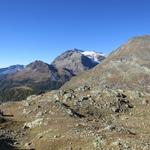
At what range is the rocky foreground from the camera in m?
48.2

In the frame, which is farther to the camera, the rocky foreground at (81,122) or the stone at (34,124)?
the stone at (34,124)

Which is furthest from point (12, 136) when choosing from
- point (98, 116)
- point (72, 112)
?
point (98, 116)

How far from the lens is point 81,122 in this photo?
63.5 m

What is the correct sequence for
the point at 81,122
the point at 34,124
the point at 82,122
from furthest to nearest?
the point at 34,124, the point at 82,122, the point at 81,122

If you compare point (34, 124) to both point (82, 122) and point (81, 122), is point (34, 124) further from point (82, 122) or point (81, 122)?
point (82, 122)

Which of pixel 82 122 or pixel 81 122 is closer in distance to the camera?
pixel 81 122

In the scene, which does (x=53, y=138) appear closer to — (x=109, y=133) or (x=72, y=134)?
(x=72, y=134)

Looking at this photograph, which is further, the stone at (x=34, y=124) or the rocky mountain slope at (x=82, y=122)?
the stone at (x=34, y=124)

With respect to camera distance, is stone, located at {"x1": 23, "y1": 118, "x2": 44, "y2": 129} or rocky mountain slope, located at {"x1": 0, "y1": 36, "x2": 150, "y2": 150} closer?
rocky mountain slope, located at {"x1": 0, "y1": 36, "x2": 150, "y2": 150}

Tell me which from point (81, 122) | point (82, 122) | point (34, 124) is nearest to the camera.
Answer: point (81, 122)

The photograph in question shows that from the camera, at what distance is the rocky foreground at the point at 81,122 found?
158 feet

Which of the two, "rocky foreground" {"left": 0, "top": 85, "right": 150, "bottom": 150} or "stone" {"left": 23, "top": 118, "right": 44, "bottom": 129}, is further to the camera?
"stone" {"left": 23, "top": 118, "right": 44, "bottom": 129}

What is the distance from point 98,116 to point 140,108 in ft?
36.9

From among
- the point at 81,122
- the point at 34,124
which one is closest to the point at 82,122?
the point at 81,122
